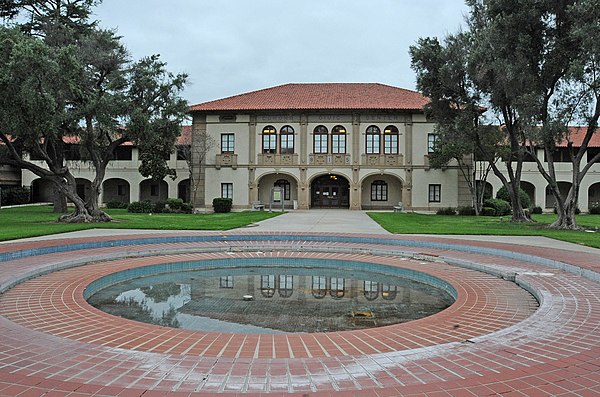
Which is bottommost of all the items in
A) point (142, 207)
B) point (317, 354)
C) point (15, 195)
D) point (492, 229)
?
point (317, 354)

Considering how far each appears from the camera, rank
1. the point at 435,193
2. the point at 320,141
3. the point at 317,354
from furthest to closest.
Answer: the point at 320,141
the point at 435,193
the point at 317,354

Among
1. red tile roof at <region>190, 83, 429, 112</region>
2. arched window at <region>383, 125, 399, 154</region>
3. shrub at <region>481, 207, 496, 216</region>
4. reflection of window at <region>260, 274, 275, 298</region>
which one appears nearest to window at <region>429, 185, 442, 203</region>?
shrub at <region>481, 207, 496, 216</region>

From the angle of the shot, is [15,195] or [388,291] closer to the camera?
[388,291]

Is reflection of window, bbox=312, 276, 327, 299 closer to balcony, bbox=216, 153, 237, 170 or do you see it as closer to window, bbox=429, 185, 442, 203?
window, bbox=429, 185, 442, 203

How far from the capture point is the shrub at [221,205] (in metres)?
36.8

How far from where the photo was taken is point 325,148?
128 feet

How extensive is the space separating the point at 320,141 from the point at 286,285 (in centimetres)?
3034

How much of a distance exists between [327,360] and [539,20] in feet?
70.3

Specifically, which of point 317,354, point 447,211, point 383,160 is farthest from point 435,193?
point 317,354

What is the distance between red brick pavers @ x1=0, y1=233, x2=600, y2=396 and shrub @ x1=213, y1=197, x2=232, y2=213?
29.2 m

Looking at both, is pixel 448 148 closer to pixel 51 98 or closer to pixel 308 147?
pixel 308 147

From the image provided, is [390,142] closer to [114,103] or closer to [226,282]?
[114,103]

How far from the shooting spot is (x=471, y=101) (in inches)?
1039

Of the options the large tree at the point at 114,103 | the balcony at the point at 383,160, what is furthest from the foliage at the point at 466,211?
the large tree at the point at 114,103
